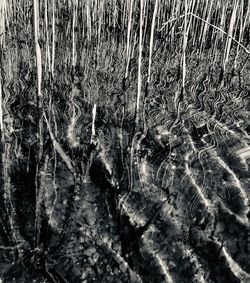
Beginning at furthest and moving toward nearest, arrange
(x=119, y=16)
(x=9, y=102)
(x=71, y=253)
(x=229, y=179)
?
(x=119, y=16), (x=9, y=102), (x=229, y=179), (x=71, y=253)

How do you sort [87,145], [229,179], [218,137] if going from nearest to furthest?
[229,179] → [87,145] → [218,137]

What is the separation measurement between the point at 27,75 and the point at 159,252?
5.14 ft

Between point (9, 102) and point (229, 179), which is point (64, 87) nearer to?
point (9, 102)

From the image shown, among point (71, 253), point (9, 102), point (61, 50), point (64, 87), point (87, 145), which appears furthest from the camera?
point (61, 50)

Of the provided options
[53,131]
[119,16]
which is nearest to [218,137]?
[53,131]

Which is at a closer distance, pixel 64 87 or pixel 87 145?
pixel 87 145

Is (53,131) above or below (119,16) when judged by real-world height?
below

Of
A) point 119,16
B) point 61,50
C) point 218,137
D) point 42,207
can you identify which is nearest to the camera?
point 42,207

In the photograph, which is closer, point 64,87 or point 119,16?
point 64,87

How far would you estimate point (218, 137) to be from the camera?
1769 millimetres

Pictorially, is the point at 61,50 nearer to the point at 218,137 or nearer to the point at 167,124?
the point at 167,124

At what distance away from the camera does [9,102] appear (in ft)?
6.45

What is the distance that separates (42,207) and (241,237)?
642 millimetres

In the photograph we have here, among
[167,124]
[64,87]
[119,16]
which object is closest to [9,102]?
[64,87]
